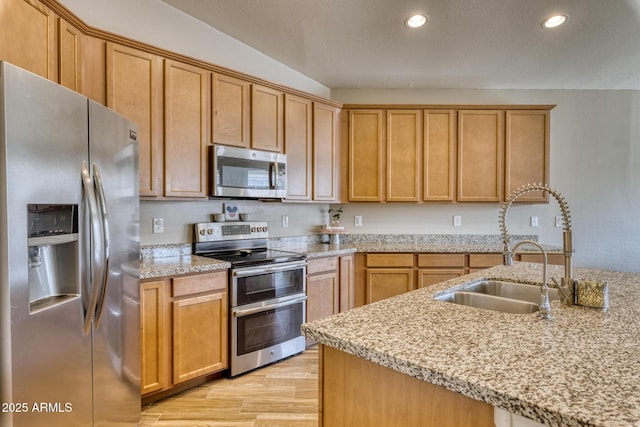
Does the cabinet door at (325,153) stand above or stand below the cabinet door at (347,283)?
above

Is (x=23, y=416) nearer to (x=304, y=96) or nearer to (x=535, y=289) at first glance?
(x=535, y=289)

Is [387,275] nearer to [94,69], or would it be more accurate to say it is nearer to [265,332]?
[265,332]

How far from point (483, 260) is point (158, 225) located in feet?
10.0

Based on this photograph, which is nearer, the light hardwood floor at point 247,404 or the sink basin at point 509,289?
the sink basin at point 509,289

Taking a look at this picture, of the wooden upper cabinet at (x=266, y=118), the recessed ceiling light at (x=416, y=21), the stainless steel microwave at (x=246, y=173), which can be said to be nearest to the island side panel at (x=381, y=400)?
the stainless steel microwave at (x=246, y=173)

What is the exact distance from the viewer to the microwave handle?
2.96m

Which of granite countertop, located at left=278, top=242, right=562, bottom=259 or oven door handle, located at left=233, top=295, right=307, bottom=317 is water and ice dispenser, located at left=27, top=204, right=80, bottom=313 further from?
granite countertop, located at left=278, top=242, right=562, bottom=259

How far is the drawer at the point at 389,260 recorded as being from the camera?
345 cm

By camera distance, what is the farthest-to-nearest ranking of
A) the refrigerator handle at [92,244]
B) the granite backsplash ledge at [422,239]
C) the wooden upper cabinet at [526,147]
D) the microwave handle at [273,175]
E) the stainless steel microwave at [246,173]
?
the granite backsplash ledge at [422,239] < the wooden upper cabinet at [526,147] < the microwave handle at [273,175] < the stainless steel microwave at [246,173] < the refrigerator handle at [92,244]

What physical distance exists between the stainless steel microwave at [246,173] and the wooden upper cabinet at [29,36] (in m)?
1.10

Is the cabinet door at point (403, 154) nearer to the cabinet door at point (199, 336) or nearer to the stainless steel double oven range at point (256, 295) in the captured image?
the stainless steel double oven range at point (256, 295)

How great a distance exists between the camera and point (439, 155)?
12.3ft

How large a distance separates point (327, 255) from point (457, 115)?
2189 mm

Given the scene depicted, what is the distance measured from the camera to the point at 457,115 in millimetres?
3744
